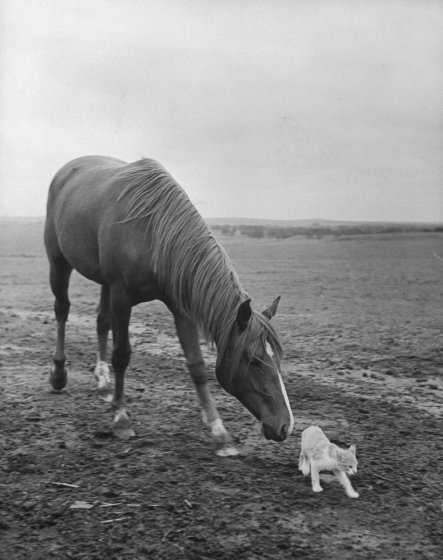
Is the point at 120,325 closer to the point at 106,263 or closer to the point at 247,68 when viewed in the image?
the point at 106,263

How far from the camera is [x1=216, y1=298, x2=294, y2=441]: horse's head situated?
336cm

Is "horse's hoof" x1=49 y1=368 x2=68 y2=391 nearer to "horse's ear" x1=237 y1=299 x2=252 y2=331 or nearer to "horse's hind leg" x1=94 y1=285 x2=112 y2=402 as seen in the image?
"horse's hind leg" x1=94 y1=285 x2=112 y2=402

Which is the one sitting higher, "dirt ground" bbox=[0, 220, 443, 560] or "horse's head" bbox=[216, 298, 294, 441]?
"horse's head" bbox=[216, 298, 294, 441]

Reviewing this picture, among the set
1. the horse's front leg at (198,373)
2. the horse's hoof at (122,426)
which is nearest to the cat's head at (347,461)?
the horse's front leg at (198,373)

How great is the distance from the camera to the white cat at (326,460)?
3.07m

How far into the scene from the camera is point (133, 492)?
3.11 m

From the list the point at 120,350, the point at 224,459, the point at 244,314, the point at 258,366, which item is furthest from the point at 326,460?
the point at 120,350

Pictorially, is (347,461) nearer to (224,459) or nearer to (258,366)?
(258,366)

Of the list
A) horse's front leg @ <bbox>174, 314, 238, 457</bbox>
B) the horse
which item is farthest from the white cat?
horse's front leg @ <bbox>174, 314, 238, 457</bbox>

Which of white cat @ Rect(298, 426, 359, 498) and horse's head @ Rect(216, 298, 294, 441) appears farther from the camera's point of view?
horse's head @ Rect(216, 298, 294, 441)

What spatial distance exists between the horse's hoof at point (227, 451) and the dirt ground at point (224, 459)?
57mm

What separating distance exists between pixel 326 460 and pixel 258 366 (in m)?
0.68

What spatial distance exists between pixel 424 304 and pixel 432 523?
6.34 m

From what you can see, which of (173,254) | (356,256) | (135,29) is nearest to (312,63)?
(135,29)
